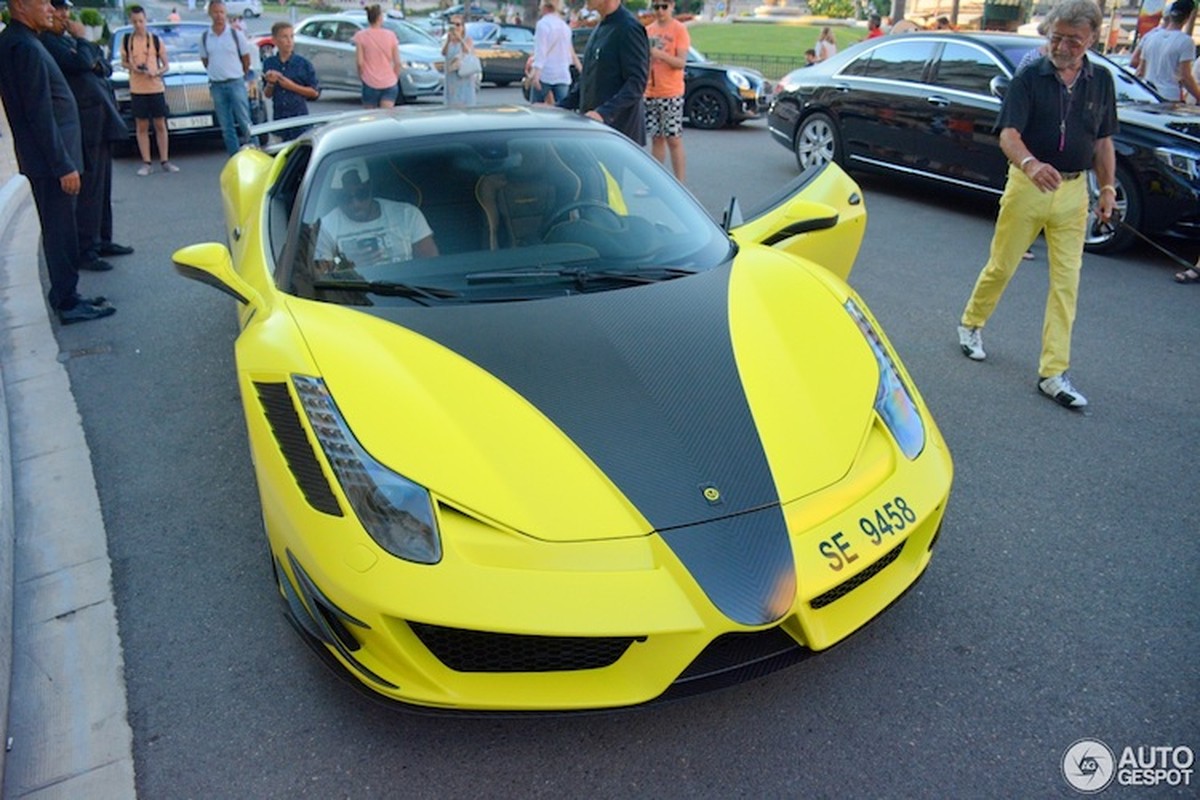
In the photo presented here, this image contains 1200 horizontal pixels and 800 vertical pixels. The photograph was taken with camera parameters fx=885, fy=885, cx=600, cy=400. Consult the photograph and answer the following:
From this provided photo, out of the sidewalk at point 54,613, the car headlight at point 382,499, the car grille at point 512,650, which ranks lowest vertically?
the sidewalk at point 54,613

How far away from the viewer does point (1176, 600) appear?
8.90 ft

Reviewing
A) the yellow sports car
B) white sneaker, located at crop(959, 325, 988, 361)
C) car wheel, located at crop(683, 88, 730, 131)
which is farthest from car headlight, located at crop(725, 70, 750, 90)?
the yellow sports car

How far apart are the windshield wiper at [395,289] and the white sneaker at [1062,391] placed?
114 inches

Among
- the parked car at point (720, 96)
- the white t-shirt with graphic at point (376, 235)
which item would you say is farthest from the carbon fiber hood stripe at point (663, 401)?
the parked car at point (720, 96)

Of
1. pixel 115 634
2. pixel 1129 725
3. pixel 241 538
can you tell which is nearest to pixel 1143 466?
pixel 1129 725

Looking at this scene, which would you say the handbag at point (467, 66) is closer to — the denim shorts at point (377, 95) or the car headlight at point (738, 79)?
the denim shorts at point (377, 95)

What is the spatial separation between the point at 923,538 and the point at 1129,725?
66 cm

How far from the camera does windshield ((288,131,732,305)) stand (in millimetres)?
2904

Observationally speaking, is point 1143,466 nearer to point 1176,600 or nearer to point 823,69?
point 1176,600

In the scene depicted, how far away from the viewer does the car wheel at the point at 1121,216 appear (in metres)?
6.35

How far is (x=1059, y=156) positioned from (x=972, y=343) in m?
1.04

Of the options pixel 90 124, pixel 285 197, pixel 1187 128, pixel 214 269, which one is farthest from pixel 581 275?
pixel 1187 128

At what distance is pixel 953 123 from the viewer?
7559mm

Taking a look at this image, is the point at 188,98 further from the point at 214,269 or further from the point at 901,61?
the point at 214,269
